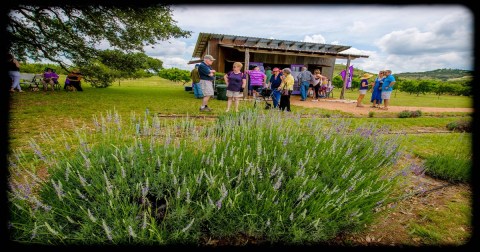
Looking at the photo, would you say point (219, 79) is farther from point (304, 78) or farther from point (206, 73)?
point (206, 73)

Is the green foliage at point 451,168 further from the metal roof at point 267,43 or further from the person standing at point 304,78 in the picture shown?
the metal roof at point 267,43

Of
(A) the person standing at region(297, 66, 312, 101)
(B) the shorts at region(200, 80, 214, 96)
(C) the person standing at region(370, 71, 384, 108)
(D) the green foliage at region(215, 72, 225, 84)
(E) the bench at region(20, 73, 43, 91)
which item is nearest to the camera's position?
(B) the shorts at region(200, 80, 214, 96)

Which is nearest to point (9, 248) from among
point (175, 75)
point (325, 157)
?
point (325, 157)

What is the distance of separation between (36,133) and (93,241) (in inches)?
209

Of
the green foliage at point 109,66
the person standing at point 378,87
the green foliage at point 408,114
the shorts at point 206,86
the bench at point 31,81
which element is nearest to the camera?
the shorts at point 206,86

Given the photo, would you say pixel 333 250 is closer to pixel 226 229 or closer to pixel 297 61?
pixel 226 229

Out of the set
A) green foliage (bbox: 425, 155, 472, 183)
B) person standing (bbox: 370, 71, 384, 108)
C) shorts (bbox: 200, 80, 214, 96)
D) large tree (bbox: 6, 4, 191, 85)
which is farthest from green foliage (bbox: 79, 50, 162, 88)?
green foliage (bbox: 425, 155, 472, 183)

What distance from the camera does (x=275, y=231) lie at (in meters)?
2.06

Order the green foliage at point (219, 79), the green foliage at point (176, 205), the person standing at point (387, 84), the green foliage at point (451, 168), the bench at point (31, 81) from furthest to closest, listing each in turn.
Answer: the green foliage at point (219, 79), the bench at point (31, 81), the person standing at point (387, 84), the green foliage at point (451, 168), the green foliage at point (176, 205)

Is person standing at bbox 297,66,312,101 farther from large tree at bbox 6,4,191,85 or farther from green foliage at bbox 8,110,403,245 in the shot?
green foliage at bbox 8,110,403,245

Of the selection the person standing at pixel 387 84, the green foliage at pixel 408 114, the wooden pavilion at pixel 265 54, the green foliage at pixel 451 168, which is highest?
the wooden pavilion at pixel 265 54

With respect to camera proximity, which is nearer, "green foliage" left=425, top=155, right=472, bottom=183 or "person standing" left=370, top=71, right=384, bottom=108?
"green foliage" left=425, top=155, right=472, bottom=183

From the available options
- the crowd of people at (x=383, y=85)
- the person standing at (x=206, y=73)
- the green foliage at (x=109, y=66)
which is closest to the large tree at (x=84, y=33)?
the green foliage at (x=109, y=66)

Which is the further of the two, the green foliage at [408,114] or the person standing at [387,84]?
the person standing at [387,84]
